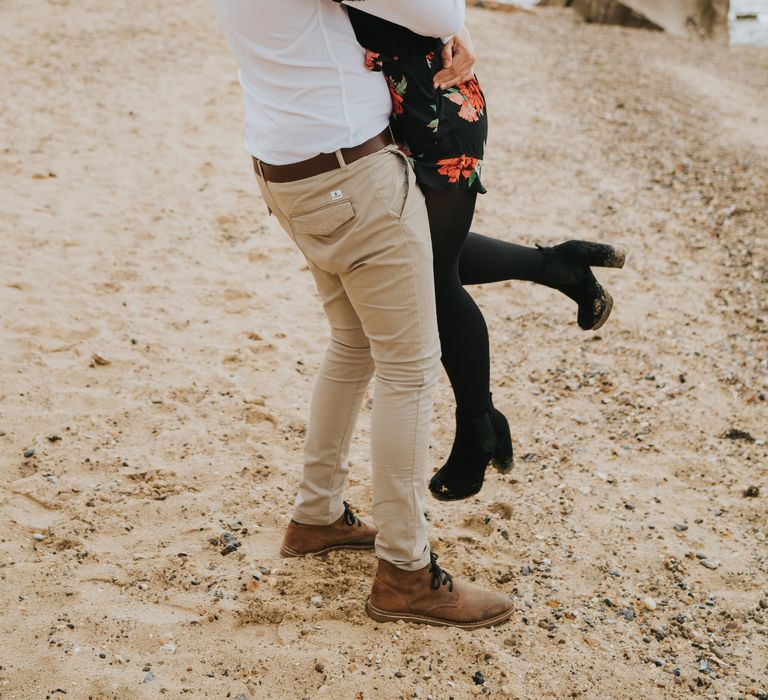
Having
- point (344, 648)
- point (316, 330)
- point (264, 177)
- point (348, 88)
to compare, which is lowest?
point (316, 330)

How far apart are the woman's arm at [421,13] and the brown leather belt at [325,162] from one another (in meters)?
0.23

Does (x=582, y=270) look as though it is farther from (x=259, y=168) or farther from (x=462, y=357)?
(x=259, y=168)

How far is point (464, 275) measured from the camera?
7.79 ft

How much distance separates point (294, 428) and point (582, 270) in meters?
1.29

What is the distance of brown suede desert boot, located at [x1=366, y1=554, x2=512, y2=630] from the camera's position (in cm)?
221

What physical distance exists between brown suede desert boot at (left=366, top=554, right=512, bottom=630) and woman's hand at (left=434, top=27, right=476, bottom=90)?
119 cm

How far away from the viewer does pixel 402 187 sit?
1832 millimetres

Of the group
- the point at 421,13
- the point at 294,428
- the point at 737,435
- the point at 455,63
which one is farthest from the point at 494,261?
the point at 737,435

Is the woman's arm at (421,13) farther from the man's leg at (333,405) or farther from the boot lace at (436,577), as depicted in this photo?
the boot lace at (436,577)

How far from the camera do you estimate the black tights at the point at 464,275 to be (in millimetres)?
1975

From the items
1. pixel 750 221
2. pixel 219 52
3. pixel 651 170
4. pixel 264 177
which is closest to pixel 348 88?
pixel 264 177

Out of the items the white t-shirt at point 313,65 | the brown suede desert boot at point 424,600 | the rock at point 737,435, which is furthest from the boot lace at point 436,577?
the rock at point 737,435

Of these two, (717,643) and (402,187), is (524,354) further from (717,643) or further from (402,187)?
(402,187)

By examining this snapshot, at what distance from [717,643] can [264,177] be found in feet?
5.76
